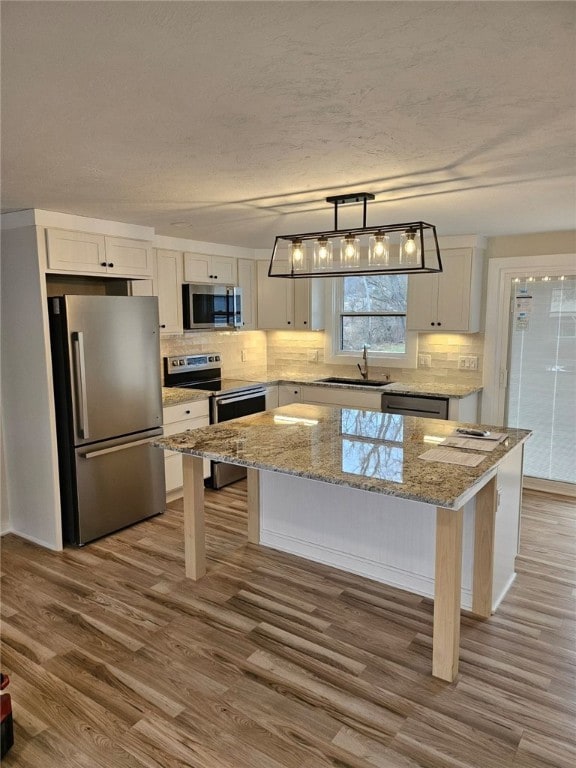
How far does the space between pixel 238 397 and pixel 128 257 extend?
1.63m

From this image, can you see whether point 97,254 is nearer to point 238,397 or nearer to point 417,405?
point 238,397

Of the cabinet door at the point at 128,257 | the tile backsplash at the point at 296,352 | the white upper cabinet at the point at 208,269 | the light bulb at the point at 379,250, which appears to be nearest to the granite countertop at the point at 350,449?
the light bulb at the point at 379,250

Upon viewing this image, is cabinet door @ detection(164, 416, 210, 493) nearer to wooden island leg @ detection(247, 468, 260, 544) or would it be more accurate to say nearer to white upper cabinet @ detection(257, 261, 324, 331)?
wooden island leg @ detection(247, 468, 260, 544)

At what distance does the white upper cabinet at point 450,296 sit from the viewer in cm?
461

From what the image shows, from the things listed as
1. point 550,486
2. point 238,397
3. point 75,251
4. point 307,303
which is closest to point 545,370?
point 550,486

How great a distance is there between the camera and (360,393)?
486 cm

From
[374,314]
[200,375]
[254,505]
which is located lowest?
[254,505]

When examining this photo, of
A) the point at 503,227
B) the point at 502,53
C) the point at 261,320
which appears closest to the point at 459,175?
the point at 502,53

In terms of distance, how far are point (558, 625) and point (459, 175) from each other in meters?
2.36

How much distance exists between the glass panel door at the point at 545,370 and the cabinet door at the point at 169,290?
3024mm

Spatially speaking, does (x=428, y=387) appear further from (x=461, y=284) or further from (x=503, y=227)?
(x=503, y=227)

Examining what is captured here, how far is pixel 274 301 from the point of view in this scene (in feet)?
18.1

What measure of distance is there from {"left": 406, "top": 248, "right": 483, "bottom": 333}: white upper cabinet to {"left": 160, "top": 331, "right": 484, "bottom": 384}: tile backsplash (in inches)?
9.9

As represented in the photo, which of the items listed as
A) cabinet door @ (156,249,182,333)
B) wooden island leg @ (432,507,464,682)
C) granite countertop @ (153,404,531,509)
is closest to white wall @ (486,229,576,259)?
granite countertop @ (153,404,531,509)
